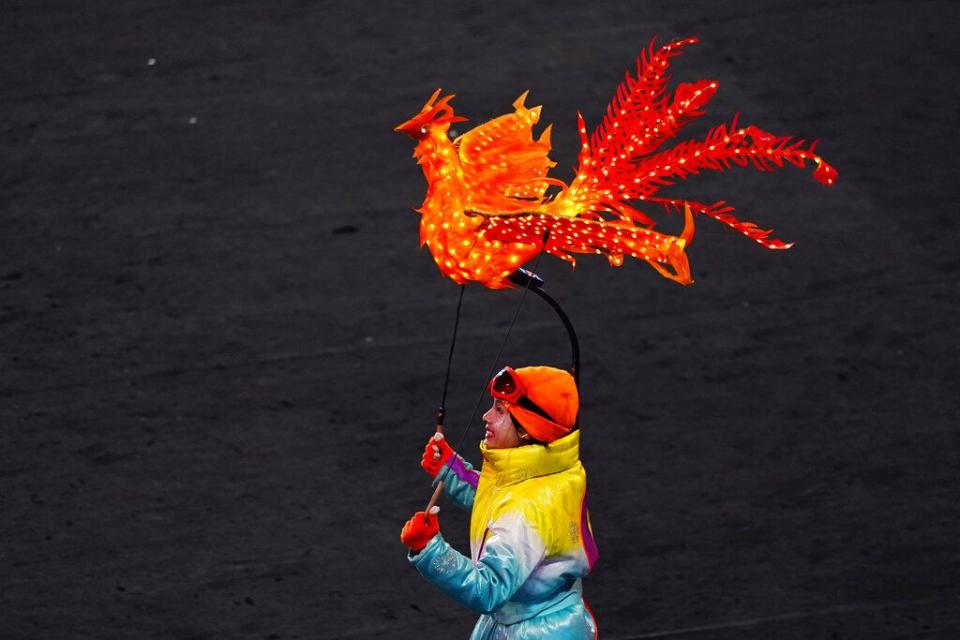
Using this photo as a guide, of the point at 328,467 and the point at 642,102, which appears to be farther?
the point at 328,467

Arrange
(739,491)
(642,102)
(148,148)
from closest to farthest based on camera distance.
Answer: (642,102)
(739,491)
(148,148)

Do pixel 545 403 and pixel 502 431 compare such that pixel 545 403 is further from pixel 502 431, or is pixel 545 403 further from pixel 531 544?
pixel 531 544

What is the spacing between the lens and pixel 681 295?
866cm

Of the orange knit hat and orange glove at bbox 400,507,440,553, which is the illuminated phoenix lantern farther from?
orange glove at bbox 400,507,440,553

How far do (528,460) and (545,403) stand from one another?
0.18m

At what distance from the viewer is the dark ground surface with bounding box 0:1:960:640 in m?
6.63

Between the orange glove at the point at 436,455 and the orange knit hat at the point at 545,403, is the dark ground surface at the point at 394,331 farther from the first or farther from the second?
the orange knit hat at the point at 545,403

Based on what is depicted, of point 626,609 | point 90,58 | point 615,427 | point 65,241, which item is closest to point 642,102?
point 626,609

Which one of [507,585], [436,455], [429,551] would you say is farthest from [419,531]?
[436,455]

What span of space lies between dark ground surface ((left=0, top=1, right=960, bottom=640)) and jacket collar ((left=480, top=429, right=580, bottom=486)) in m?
1.98

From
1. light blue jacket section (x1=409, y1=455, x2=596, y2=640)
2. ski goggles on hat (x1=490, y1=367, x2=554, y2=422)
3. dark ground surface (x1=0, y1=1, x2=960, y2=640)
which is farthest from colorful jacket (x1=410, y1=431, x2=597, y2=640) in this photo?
dark ground surface (x1=0, y1=1, x2=960, y2=640)

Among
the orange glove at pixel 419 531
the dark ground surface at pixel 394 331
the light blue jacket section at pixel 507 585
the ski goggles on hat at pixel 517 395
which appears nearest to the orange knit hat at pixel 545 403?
the ski goggles on hat at pixel 517 395

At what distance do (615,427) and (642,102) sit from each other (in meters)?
3.14

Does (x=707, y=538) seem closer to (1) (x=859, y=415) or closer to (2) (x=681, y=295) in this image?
(1) (x=859, y=415)
